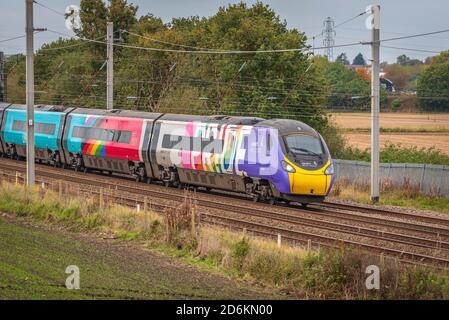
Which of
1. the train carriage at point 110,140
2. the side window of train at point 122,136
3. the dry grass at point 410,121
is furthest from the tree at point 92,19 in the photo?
the side window of train at point 122,136

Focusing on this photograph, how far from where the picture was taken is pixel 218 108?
58156 mm

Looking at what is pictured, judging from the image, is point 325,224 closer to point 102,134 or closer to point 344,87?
point 102,134

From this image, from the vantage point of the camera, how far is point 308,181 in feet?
95.4

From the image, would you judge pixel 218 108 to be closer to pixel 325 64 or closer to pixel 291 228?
pixel 291 228

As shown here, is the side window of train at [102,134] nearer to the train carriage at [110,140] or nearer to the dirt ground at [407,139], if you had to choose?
the train carriage at [110,140]

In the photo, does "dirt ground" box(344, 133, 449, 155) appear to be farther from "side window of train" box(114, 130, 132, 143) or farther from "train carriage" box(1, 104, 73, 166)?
"side window of train" box(114, 130, 132, 143)

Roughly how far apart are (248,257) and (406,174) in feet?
66.7

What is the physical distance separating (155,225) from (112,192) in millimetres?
9387

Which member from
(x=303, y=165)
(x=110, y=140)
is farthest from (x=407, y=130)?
(x=303, y=165)

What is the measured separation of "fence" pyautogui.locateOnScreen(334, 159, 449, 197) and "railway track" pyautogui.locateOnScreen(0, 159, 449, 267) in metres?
5.97

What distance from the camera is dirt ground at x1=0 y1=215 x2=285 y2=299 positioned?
15.0m

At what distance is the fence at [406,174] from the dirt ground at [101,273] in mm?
17224
